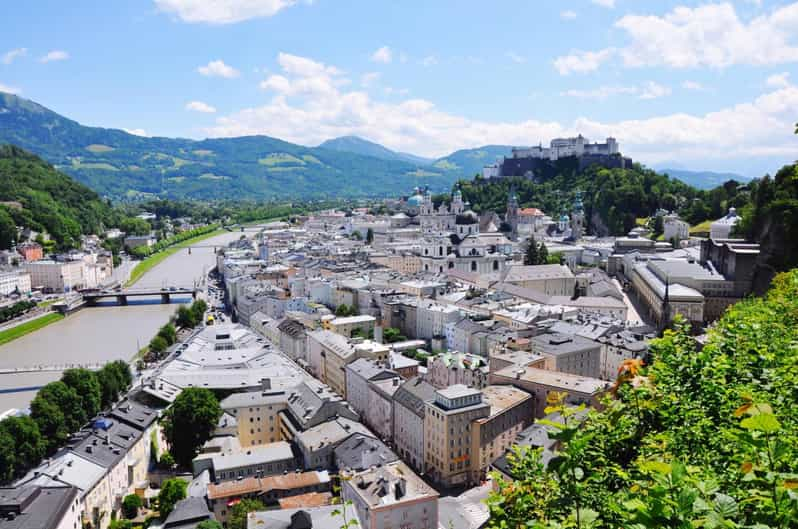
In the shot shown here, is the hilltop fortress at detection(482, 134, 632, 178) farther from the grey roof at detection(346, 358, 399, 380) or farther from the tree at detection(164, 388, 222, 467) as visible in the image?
the tree at detection(164, 388, 222, 467)

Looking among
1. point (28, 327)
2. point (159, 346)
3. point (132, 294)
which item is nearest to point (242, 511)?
point (159, 346)

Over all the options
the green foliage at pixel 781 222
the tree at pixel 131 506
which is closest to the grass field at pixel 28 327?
the tree at pixel 131 506

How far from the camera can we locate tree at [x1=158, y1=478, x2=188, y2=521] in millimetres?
11781

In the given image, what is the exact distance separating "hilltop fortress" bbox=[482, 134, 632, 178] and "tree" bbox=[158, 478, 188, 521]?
145ft

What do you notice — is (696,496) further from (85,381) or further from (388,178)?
(388,178)

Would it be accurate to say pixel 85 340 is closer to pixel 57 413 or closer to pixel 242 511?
pixel 57 413

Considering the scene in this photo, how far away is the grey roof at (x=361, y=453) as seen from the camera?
12.3m

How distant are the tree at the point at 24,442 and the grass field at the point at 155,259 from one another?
99.5ft

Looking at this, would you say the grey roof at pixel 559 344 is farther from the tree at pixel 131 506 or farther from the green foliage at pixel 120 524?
the green foliage at pixel 120 524

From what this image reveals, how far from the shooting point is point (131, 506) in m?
12.5

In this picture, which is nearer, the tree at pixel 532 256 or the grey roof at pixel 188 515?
the grey roof at pixel 188 515

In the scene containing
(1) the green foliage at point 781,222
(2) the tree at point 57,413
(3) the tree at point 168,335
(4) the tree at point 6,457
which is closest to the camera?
(4) the tree at point 6,457

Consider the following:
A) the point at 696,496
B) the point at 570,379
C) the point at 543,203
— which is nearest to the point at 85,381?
the point at 570,379

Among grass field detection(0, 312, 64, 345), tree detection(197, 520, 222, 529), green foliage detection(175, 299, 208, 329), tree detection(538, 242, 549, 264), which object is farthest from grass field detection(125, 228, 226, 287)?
tree detection(197, 520, 222, 529)
